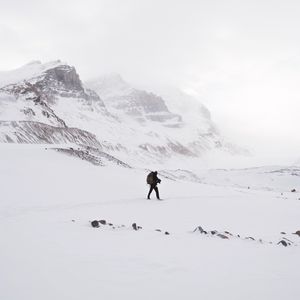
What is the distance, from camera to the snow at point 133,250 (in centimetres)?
773

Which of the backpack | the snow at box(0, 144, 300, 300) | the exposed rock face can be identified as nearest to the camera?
the snow at box(0, 144, 300, 300)

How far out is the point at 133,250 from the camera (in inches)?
412

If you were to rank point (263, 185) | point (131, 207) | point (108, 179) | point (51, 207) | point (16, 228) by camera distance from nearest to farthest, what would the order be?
point (16, 228), point (51, 207), point (131, 207), point (108, 179), point (263, 185)

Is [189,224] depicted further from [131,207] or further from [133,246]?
[133,246]

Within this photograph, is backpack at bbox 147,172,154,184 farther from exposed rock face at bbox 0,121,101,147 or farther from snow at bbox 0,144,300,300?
exposed rock face at bbox 0,121,101,147

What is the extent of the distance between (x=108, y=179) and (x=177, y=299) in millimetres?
22359

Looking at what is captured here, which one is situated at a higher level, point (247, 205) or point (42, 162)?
point (42, 162)

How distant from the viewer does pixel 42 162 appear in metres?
30.2

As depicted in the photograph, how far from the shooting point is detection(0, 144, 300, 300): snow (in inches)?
304

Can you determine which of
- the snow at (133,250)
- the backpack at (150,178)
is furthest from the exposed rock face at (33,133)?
the snow at (133,250)

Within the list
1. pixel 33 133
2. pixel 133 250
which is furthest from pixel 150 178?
pixel 33 133

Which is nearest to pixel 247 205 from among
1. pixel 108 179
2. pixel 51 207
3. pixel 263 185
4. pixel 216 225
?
pixel 216 225

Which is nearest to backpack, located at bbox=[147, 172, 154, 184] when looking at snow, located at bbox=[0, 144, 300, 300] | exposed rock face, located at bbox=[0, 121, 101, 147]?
snow, located at bbox=[0, 144, 300, 300]

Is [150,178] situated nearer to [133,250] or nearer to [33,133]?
[133,250]
